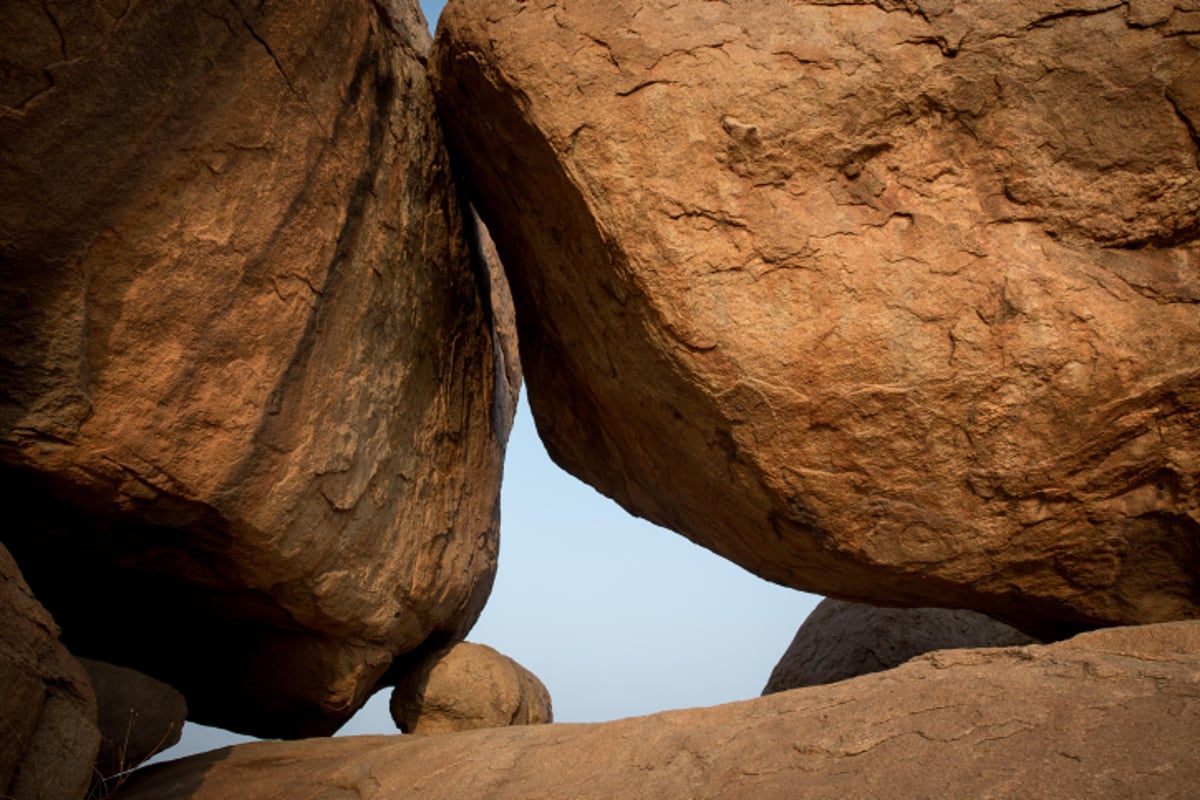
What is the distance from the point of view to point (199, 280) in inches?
115

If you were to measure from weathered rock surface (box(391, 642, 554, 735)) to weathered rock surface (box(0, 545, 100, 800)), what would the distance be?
1984mm

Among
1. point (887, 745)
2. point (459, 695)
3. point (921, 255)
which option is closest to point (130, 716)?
point (459, 695)

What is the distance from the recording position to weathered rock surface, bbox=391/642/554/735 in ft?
14.4

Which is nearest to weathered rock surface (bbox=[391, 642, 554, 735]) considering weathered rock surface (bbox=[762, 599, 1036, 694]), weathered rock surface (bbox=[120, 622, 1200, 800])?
weathered rock surface (bbox=[120, 622, 1200, 800])

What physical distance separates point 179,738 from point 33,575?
2.80 feet

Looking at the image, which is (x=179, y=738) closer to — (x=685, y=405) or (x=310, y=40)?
(x=685, y=405)

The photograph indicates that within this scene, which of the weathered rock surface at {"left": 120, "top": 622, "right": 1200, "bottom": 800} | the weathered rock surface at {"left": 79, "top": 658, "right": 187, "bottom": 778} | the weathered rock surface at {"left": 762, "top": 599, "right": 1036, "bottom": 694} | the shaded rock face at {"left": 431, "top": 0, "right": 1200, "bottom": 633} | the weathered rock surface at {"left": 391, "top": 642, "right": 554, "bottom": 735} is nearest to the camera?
the weathered rock surface at {"left": 120, "top": 622, "right": 1200, "bottom": 800}

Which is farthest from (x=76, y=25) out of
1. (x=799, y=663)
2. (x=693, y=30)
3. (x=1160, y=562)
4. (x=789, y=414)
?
(x=799, y=663)

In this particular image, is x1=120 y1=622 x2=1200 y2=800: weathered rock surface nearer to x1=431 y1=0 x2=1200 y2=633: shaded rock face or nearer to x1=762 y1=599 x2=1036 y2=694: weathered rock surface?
x1=431 y1=0 x2=1200 y2=633: shaded rock face

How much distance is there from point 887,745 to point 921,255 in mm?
1681

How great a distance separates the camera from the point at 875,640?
594 cm

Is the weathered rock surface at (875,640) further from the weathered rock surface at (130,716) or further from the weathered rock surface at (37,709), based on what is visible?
the weathered rock surface at (37,709)

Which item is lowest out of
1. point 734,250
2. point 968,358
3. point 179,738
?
point 179,738

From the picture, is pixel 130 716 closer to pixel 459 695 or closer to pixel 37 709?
pixel 37 709
